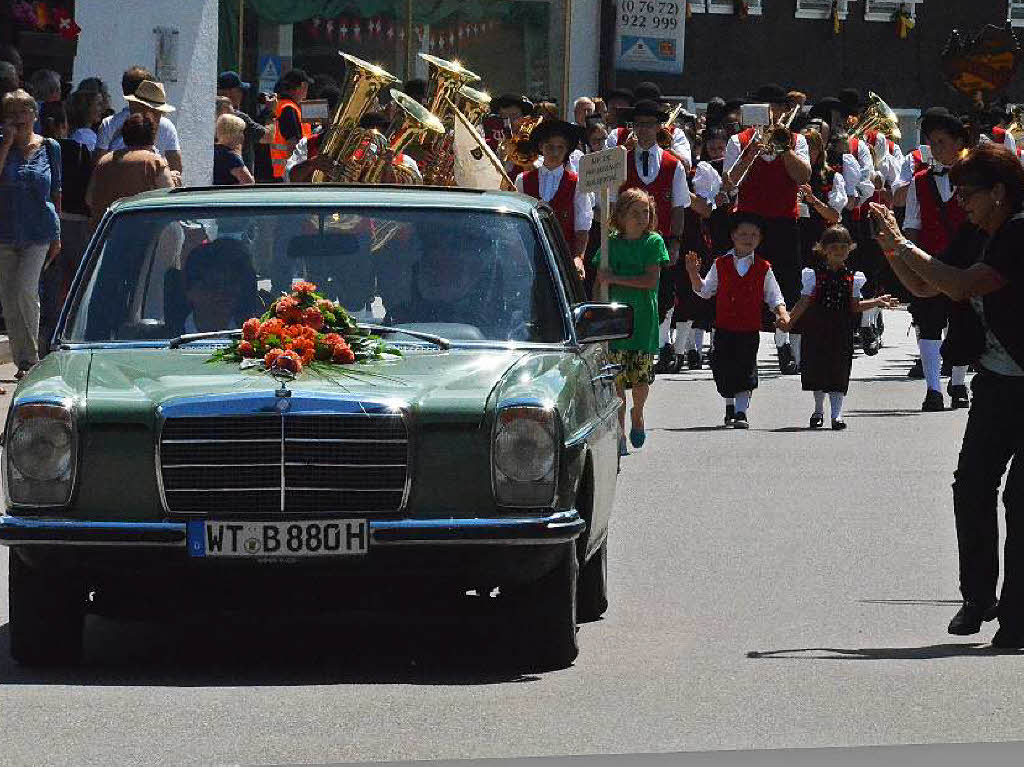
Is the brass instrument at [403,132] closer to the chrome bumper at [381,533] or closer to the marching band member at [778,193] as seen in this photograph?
the marching band member at [778,193]

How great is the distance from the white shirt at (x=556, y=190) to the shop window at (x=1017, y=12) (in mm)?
32241

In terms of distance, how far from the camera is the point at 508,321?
942 cm

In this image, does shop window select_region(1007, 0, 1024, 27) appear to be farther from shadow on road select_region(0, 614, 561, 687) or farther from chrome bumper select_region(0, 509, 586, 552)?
chrome bumper select_region(0, 509, 586, 552)

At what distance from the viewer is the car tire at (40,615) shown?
28.1 feet

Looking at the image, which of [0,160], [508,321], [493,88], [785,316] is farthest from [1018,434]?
[493,88]

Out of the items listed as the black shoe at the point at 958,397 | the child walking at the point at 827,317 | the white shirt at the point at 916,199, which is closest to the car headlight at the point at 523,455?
the child walking at the point at 827,317

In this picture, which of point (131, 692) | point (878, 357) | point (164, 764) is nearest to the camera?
point (164, 764)

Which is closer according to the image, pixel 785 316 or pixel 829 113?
pixel 785 316

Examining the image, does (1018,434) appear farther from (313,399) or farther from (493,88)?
(493,88)

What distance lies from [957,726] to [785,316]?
10309 mm

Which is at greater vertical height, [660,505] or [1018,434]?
[1018,434]

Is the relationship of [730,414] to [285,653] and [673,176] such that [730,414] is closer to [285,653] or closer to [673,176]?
[673,176]

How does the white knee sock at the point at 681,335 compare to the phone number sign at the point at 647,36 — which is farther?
the phone number sign at the point at 647,36

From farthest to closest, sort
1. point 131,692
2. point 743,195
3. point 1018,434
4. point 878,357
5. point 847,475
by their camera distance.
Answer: point 878,357
point 743,195
point 847,475
point 1018,434
point 131,692
